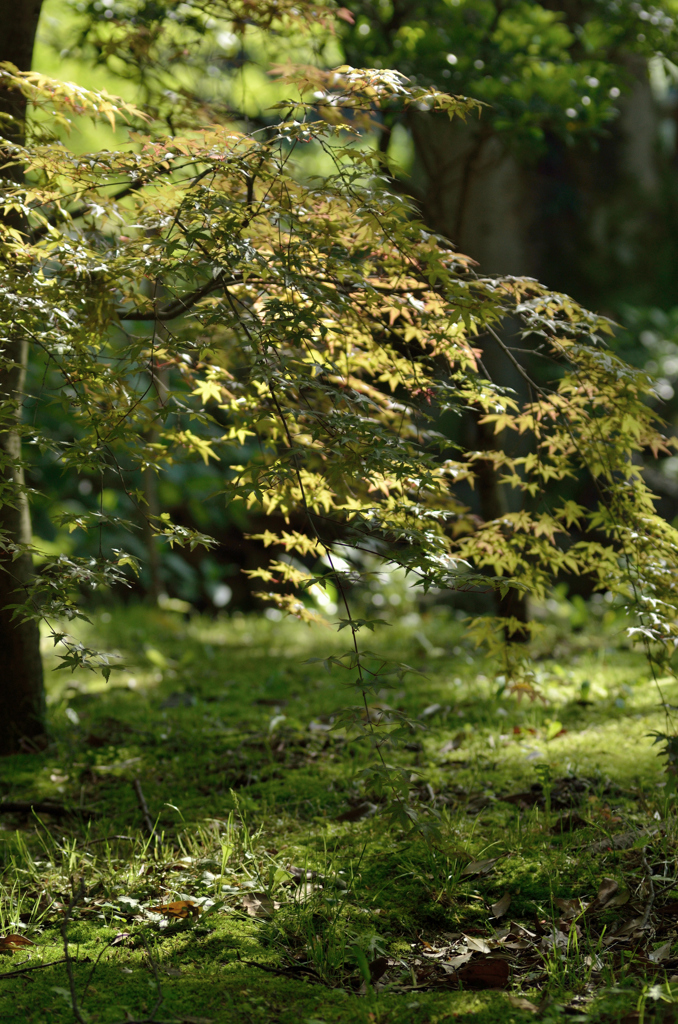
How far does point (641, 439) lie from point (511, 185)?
193 inches

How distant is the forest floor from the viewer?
5.52 feet

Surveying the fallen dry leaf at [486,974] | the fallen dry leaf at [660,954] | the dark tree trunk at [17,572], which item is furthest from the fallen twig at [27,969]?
the fallen dry leaf at [660,954]

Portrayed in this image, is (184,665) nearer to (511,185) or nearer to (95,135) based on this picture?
(511,185)

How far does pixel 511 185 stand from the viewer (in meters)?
6.63

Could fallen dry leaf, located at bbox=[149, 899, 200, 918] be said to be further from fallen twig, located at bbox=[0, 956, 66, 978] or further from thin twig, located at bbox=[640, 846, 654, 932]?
thin twig, located at bbox=[640, 846, 654, 932]

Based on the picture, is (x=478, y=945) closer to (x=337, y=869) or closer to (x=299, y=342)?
(x=337, y=869)

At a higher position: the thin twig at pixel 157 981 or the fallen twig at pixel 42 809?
the thin twig at pixel 157 981

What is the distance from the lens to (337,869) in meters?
2.16

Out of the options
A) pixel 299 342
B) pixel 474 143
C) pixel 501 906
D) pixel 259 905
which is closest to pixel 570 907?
pixel 501 906

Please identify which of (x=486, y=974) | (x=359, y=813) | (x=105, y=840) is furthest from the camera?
(x=359, y=813)

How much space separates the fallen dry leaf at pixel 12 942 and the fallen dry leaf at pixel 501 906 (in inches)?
44.0

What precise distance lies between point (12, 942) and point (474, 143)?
199 inches

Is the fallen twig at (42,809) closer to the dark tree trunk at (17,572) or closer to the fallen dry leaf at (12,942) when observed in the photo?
the dark tree trunk at (17,572)

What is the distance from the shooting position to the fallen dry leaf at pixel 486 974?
5.67ft
